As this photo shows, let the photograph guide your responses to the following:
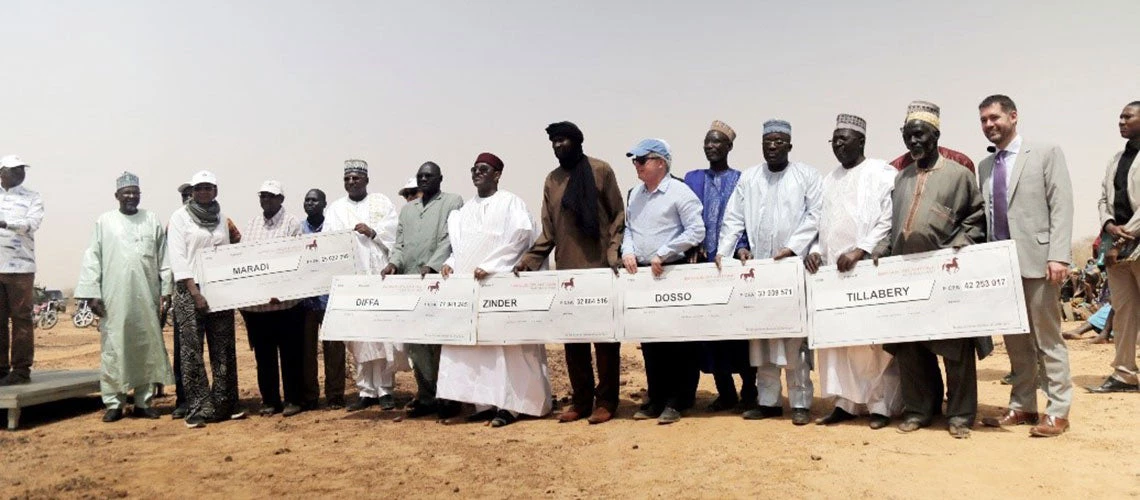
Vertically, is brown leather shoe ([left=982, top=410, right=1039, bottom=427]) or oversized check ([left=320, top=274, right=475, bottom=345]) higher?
oversized check ([left=320, top=274, right=475, bottom=345])

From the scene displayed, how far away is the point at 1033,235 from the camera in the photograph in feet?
16.9

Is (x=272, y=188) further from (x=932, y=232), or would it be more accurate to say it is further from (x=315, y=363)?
(x=932, y=232)

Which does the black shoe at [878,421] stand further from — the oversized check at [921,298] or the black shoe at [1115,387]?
the black shoe at [1115,387]

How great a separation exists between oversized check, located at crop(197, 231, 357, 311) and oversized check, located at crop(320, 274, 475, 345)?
29cm

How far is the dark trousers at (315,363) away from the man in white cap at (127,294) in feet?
4.06

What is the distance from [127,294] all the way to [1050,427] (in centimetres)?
728

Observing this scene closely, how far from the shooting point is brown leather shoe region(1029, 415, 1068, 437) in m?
5.07

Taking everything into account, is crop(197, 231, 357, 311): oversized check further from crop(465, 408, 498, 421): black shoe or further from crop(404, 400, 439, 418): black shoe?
crop(465, 408, 498, 421): black shoe

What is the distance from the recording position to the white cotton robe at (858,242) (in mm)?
5434

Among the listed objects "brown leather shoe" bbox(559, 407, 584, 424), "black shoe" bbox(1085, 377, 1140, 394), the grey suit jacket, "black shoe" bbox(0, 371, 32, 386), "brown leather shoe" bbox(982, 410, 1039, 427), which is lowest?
"black shoe" bbox(1085, 377, 1140, 394)

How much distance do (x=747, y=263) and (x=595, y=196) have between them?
1.24 m

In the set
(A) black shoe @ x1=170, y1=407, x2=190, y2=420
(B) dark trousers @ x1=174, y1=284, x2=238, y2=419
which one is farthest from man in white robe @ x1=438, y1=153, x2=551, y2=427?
(A) black shoe @ x1=170, y1=407, x2=190, y2=420

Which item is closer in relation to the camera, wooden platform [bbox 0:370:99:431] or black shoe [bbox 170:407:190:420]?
wooden platform [bbox 0:370:99:431]

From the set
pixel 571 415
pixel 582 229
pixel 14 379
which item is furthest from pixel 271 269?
pixel 14 379
